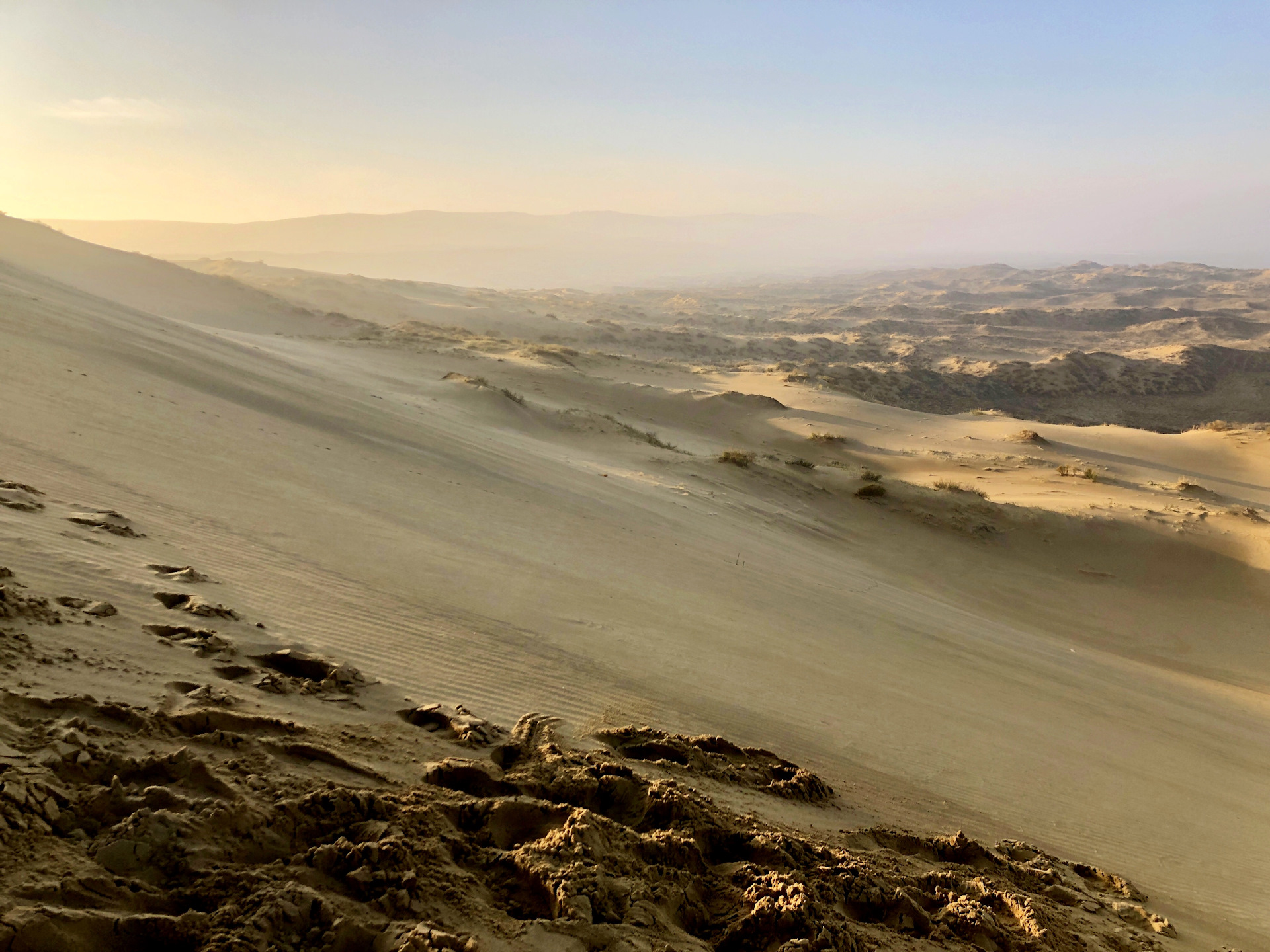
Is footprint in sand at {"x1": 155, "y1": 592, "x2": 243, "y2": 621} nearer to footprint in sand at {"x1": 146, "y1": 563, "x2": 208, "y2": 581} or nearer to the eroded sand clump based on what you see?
footprint in sand at {"x1": 146, "y1": 563, "x2": 208, "y2": 581}

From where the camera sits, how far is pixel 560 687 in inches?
165

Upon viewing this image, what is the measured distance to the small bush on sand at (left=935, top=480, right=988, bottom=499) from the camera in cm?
1411

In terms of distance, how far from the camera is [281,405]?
8898mm

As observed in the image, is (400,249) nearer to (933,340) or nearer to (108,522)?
(933,340)

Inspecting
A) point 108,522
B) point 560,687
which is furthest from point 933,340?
point 108,522

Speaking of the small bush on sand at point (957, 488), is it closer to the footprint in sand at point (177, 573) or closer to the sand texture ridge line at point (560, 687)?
the sand texture ridge line at point (560, 687)

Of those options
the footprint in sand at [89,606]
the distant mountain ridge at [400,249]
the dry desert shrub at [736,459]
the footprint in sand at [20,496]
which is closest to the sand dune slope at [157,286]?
the dry desert shrub at [736,459]

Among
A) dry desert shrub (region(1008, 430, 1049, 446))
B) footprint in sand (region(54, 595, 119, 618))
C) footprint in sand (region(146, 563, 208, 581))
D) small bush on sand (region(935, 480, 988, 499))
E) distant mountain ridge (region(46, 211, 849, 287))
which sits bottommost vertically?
small bush on sand (region(935, 480, 988, 499))

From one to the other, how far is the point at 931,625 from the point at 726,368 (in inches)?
989

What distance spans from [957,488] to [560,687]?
12229mm

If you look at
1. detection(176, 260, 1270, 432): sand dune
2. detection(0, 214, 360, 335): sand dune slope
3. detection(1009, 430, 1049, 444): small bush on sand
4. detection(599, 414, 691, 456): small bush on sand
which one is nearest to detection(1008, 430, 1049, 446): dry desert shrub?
detection(1009, 430, 1049, 444): small bush on sand

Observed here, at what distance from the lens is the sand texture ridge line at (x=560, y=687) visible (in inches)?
85.7

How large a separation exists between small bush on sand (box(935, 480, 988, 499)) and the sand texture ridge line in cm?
15

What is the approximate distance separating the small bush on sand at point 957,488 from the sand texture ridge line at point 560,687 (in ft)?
0.49
